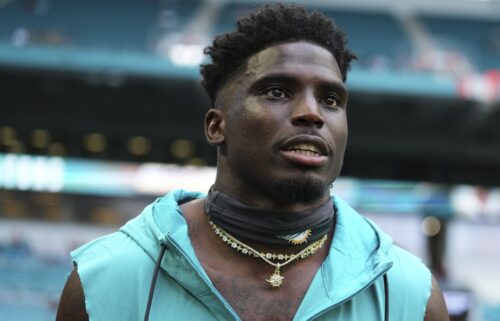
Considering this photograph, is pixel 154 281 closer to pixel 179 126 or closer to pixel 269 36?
pixel 269 36

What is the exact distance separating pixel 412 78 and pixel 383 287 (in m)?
15.3

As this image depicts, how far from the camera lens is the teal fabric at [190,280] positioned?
84.4 inches

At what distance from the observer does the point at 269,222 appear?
7.20 ft

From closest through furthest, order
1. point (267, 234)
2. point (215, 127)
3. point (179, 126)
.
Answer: point (267, 234) < point (215, 127) < point (179, 126)

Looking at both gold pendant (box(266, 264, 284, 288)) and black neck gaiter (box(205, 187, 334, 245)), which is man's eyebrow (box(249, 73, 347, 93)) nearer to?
black neck gaiter (box(205, 187, 334, 245))

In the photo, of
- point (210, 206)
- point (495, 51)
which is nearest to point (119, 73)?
point (495, 51)

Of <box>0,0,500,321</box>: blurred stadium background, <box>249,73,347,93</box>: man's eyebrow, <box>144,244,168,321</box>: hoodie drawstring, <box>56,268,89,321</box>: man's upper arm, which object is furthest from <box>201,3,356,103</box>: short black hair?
<box>0,0,500,321</box>: blurred stadium background

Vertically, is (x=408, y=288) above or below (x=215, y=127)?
below

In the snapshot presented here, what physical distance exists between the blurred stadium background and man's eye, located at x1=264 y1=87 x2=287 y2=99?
13670mm

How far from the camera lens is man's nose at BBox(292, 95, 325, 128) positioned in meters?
2.11

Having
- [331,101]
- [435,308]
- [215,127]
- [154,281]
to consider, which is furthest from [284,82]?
[435,308]

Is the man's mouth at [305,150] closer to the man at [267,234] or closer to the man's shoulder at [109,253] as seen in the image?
the man at [267,234]

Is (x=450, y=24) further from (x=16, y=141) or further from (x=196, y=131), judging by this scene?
(x=16, y=141)

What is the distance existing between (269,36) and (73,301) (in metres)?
0.86
